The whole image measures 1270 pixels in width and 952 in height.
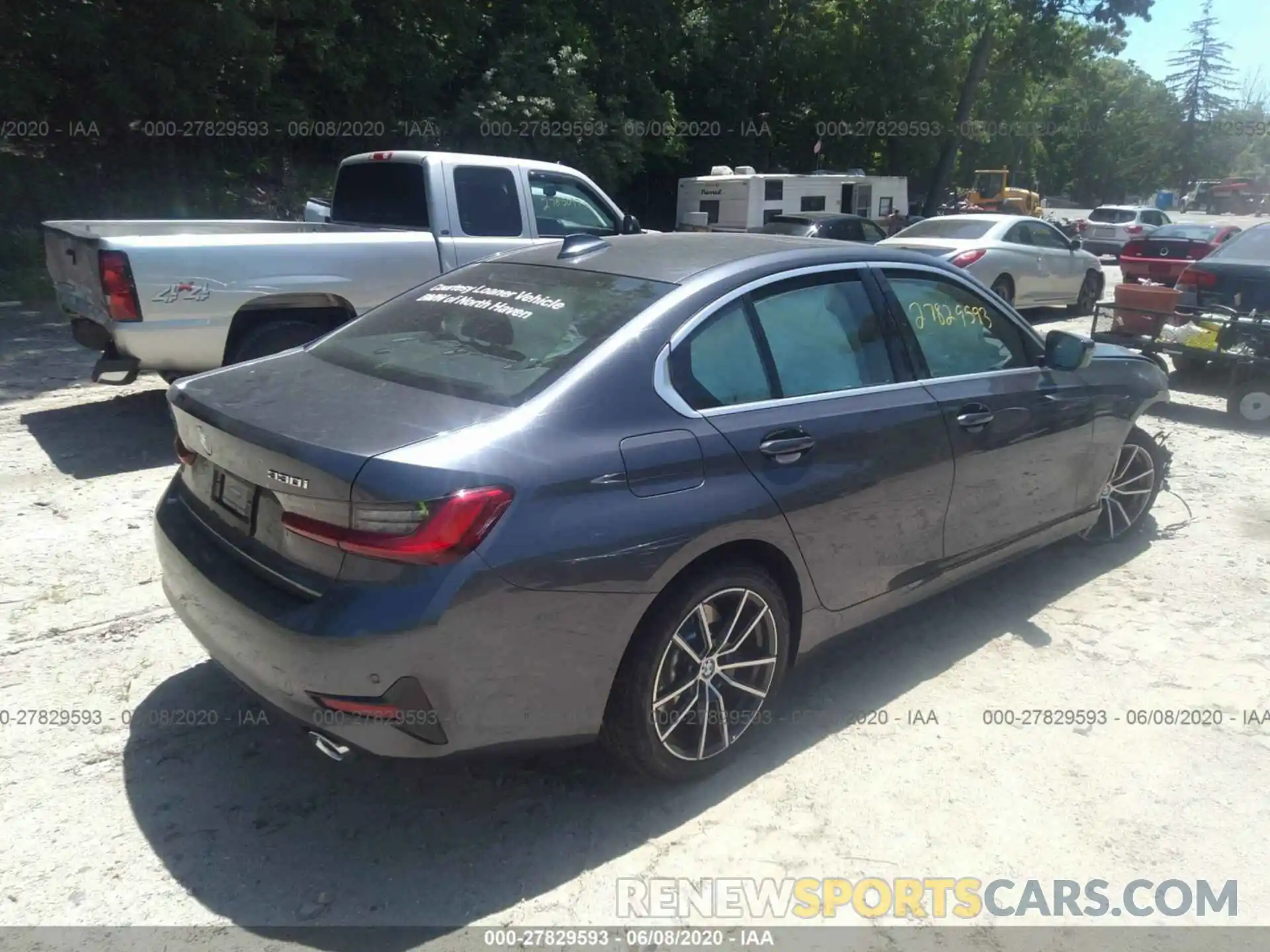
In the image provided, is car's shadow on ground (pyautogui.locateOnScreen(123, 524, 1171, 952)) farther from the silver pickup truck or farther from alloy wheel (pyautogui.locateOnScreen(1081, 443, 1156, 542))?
the silver pickup truck

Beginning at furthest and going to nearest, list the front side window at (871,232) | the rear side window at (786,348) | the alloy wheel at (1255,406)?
the front side window at (871,232), the alloy wheel at (1255,406), the rear side window at (786,348)

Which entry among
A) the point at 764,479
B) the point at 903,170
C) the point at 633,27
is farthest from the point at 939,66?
the point at 764,479

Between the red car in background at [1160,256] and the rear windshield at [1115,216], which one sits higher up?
the red car in background at [1160,256]

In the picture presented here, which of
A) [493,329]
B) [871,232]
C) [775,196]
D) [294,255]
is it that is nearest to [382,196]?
[294,255]

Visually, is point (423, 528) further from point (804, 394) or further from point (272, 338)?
point (272, 338)

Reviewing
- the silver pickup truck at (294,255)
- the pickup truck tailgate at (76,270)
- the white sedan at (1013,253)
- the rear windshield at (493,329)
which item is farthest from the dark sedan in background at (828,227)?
the rear windshield at (493,329)

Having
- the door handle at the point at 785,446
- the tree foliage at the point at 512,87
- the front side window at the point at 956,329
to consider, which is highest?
the tree foliage at the point at 512,87

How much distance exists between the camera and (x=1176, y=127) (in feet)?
259

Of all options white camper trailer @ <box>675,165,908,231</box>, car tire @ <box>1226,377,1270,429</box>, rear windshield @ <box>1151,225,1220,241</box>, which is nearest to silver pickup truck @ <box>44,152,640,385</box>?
car tire @ <box>1226,377,1270,429</box>

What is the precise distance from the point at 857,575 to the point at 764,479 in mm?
682

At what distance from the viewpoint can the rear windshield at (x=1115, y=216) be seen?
104 ft

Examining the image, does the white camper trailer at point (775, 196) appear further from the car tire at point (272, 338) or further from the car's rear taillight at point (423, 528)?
the car's rear taillight at point (423, 528)

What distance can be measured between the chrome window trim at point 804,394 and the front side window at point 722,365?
0.02 metres

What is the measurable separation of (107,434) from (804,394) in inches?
214
